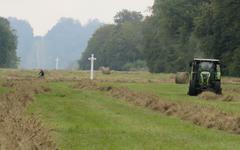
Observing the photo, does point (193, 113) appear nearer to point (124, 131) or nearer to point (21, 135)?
point (124, 131)

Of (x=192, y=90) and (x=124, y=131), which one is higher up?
(x=192, y=90)

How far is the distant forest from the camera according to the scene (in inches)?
2854

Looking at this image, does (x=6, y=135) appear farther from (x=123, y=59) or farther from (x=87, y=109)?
(x=123, y=59)

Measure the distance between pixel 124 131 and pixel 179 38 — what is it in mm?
89448

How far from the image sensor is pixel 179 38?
355 ft

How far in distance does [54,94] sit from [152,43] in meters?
98.6

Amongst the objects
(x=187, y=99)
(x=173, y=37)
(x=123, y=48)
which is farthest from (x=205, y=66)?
(x=123, y=48)

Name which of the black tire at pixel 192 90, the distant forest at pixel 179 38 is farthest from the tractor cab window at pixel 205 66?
the distant forest at pixel 179 38

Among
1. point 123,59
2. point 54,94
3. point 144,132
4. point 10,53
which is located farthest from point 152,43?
point 144,132

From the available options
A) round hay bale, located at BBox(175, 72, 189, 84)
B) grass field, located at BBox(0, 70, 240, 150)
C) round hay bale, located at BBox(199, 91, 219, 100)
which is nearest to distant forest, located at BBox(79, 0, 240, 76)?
round hay bale, located at BBox(175, 72, 189, 84)

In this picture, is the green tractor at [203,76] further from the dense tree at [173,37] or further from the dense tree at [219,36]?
the dense tree at [173,37]

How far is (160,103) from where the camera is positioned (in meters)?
29.3

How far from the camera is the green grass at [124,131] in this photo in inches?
659

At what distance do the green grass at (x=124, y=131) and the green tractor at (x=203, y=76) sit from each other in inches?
505
